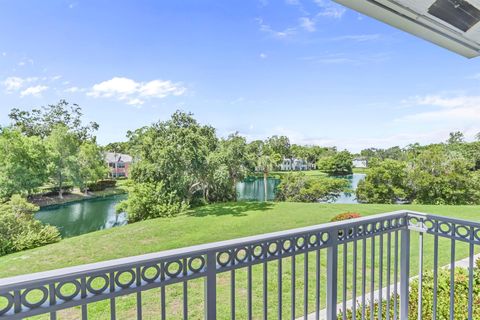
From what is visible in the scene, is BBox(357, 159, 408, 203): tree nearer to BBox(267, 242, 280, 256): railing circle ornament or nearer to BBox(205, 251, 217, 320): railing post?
BBox(267, 242, 280, 256): railing circle ornament

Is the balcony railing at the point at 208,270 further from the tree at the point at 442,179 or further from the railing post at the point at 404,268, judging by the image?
the tree at the point at 442,179

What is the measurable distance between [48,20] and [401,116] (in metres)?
17.0

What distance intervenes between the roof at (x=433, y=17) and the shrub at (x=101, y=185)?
19.7m

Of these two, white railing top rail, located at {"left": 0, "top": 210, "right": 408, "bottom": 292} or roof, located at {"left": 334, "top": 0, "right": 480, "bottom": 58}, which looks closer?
white railing top rail, located at {"left": 0, "top": 210, "right": 408, "bottom": 292}

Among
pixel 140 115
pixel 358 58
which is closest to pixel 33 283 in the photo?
pixel 358 58

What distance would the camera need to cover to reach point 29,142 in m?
14.0

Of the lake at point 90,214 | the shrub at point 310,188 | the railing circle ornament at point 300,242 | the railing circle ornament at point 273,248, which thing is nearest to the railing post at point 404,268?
the railing circle ornament at point 300,242

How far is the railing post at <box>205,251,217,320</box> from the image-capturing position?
1127 mm

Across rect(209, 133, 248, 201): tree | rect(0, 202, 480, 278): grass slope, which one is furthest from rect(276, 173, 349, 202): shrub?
rect(0, 202, 480, 278): grass slope

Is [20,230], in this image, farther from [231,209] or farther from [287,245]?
[287,245]

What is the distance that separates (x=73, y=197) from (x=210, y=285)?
1864 centimetres

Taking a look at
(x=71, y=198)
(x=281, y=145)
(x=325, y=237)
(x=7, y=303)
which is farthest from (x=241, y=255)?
(x=281, y=145)

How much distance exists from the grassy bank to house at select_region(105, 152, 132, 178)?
4.22 meters

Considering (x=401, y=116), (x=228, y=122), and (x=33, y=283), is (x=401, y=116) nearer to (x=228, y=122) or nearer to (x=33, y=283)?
(x=228, y=122)
